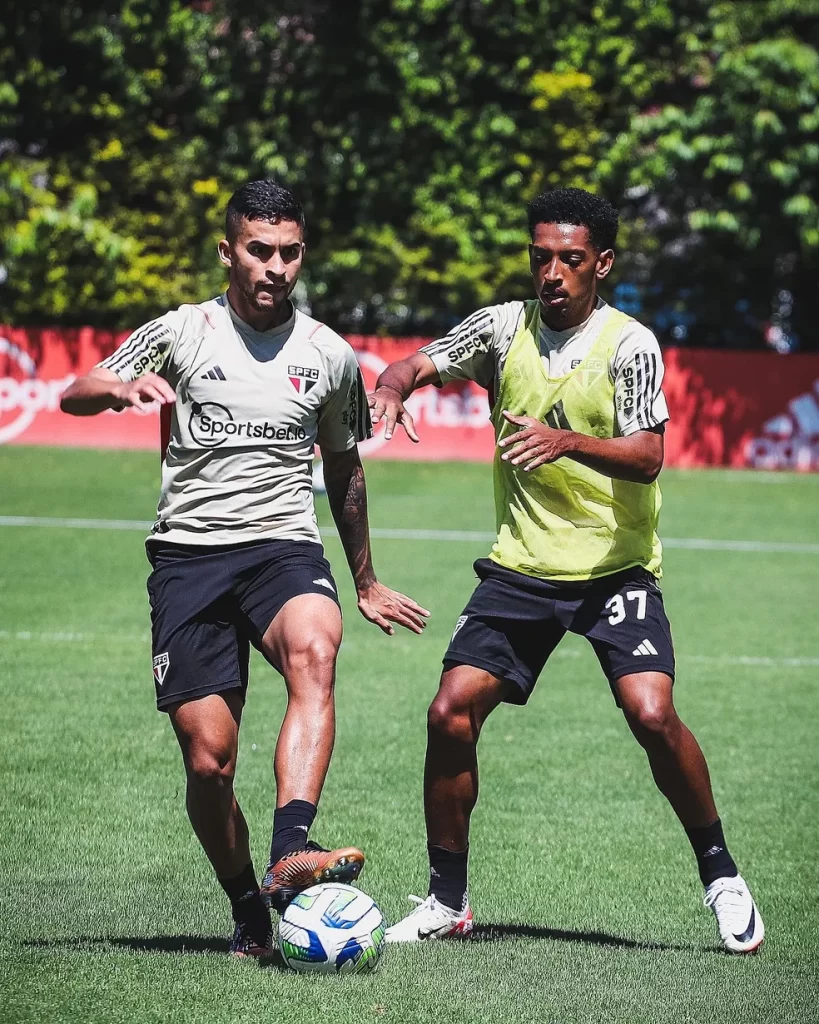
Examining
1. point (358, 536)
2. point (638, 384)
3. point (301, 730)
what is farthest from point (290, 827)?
point (638, 384)

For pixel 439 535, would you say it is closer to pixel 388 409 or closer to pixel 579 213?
pixel 579 213

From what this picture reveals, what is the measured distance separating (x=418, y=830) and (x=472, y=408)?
62.0 ft

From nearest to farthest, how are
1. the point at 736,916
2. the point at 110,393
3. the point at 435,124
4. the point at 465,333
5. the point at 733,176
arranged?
the point at 110,393 < the point at 736,916 < the point at 465,333 < the point at 733,176 < the point at 435,124

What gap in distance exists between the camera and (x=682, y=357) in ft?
86.0

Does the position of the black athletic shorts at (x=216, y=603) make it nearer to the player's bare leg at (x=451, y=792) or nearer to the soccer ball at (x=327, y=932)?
the player's bare leg at (x=451, y=792)

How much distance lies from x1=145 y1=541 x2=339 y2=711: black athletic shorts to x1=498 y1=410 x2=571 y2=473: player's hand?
776 millimetres

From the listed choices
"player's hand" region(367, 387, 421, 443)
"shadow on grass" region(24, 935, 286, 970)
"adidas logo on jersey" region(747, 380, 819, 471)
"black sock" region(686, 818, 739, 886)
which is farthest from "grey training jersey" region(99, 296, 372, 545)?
"adidas logo on jersey" region(747, 380, 819, 471)

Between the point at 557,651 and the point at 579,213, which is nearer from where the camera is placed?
the point at 579,213

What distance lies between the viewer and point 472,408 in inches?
998

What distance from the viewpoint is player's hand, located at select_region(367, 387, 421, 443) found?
5.12m

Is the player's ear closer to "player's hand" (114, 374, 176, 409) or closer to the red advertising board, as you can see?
"player's hand" (114, 374, 176, 409)

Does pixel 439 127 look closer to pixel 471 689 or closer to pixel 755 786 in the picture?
pixel 755 786

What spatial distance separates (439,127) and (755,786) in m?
23.2

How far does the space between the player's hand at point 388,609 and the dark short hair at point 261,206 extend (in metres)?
1.28
